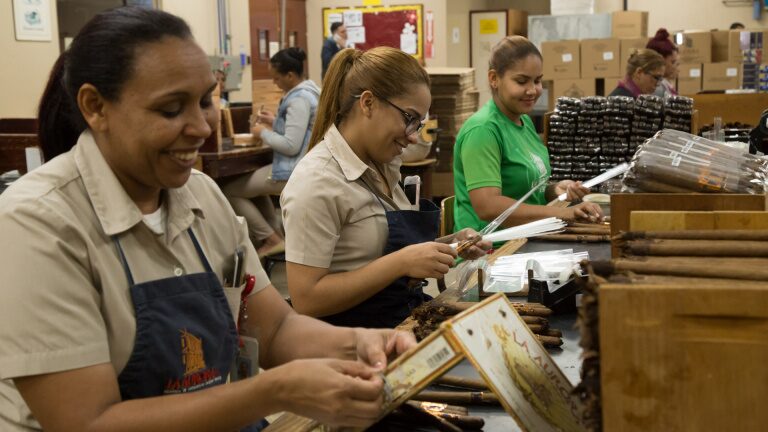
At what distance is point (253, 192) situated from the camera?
277 inches

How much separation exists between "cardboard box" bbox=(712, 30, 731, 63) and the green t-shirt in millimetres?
6898

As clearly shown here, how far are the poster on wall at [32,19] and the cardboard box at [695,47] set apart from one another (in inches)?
258

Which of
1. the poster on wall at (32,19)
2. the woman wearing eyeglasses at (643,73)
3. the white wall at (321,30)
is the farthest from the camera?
the white wall at (321,30)

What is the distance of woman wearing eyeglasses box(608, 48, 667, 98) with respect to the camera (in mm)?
6570

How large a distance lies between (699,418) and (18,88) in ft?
20.4

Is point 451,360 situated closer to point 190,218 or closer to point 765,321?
point 765,321

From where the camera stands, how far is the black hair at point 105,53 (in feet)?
4.64

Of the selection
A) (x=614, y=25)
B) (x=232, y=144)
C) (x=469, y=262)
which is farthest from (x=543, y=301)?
(x=614, y=25)

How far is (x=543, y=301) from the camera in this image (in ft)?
7.34

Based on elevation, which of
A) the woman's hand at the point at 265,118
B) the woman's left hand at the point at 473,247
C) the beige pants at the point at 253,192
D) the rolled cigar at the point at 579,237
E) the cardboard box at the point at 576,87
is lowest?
the beige pants at the point at 253,192

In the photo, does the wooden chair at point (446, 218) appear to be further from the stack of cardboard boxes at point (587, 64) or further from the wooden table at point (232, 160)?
the stack of cardboard boxes at point (587, 64)

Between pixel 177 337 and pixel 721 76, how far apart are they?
9306mm

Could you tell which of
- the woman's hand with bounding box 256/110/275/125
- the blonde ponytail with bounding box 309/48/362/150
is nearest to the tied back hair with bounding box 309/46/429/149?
the blonde ponytail with bounding box 309/48/362/150

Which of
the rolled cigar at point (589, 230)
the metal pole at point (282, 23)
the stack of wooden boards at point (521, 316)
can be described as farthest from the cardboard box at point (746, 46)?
the stack of wooden boards at point (521, 316)
